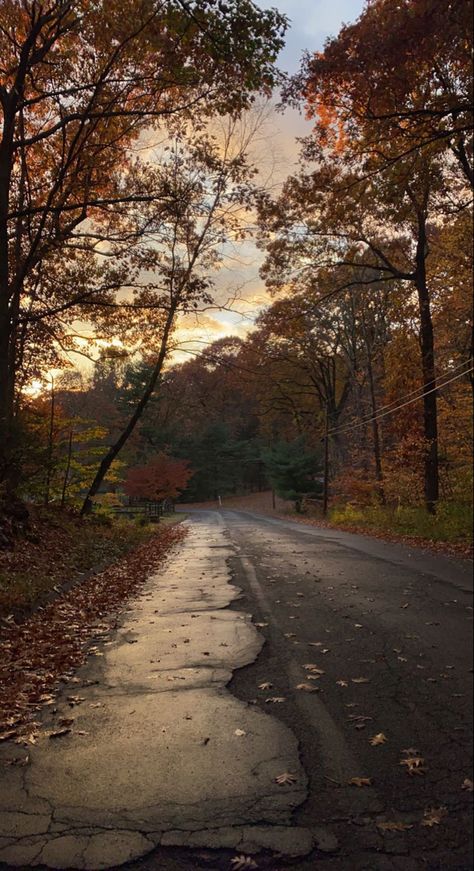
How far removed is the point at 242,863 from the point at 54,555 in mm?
9386

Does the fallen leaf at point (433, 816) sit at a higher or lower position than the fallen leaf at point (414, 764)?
higher

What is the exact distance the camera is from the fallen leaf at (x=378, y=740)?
3.37 m

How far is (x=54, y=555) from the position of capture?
11031 millimetres

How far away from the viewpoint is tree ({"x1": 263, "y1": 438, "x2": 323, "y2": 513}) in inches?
1607

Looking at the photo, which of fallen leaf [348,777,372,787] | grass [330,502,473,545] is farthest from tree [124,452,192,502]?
fallen leaf [348,777,372,787]

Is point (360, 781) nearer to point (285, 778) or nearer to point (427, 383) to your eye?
point (285, 778)

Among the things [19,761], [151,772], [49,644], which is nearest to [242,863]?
[151,772]

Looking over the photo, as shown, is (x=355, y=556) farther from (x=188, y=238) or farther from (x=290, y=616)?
(x=188, y=238)

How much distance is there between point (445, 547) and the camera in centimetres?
1364

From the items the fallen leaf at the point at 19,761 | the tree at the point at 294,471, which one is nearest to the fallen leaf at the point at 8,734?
the fallen leaf at the point at 19,761

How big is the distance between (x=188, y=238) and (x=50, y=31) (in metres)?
7.77

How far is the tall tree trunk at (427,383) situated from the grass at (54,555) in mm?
9974

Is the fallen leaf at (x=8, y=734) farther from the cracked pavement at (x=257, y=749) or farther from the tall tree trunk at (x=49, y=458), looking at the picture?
the tall tree trunk at (x=49, y=458)

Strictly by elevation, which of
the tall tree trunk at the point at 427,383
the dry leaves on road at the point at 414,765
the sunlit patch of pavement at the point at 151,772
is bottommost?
the sunlit patch of pavement at the point at 151,772
